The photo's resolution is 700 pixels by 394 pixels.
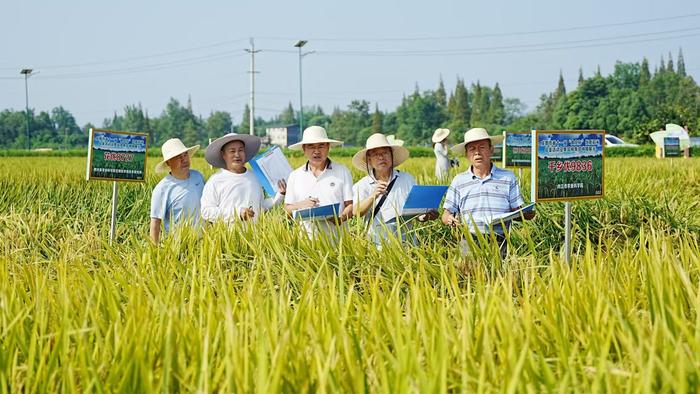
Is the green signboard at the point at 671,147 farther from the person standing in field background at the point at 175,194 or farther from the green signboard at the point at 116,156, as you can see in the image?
the person standing in field background at the point at 175,194

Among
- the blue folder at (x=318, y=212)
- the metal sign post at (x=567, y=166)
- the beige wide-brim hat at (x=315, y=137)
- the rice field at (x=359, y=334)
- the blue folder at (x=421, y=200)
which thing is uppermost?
the beige wide-brim hat at (x=315, y=137)

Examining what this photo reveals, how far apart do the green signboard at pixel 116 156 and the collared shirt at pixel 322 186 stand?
6.04ft

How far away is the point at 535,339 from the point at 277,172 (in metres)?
3.62

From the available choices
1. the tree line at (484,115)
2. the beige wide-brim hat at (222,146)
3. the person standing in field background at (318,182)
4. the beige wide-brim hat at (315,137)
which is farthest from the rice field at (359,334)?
the tree line at (484,115)

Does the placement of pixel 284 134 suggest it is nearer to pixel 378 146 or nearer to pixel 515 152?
pixel 515 152

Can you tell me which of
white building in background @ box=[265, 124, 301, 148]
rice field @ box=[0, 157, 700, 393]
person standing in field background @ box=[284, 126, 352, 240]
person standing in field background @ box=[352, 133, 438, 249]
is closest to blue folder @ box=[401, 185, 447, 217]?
person standing in field background @ box=[352, 133, 438, 249]

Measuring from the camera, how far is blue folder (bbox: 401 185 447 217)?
4331 millimetres

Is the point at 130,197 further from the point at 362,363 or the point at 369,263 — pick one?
the point at 362,363

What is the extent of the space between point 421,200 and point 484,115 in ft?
320

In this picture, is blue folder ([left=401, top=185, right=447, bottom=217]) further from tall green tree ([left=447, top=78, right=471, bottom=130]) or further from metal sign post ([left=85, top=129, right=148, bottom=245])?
tall green tree ([left=447, top=78, right=471, bottom=130])

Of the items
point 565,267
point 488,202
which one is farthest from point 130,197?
point 565,267

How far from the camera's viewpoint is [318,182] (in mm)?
4980

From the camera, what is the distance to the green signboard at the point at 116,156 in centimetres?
610

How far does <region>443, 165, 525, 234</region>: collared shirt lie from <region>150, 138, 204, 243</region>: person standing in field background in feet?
6.02
